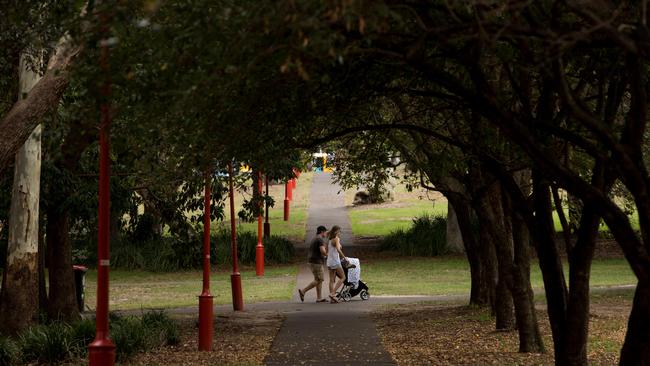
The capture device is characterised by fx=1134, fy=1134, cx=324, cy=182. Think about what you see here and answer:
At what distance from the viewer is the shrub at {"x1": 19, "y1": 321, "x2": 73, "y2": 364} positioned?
49.1 ft

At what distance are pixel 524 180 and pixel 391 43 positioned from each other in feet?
25.5

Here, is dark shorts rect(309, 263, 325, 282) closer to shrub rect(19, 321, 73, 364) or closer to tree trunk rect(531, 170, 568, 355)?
shrub rect(19, 321, 73, 364)

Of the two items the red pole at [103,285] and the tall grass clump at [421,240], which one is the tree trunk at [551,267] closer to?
the red pole at [103,285]

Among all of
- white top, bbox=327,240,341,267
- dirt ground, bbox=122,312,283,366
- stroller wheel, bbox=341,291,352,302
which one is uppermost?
white top, bbox=327,240,341,267

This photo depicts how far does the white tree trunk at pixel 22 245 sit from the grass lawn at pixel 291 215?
2645 cm

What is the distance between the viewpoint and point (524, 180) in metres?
16.0

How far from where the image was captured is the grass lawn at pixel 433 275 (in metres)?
29.3

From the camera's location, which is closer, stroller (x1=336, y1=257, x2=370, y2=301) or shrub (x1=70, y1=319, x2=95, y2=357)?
shrub (x1=70, y1=319, x2=95, y2=357)

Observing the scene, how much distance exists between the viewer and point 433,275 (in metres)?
33.9

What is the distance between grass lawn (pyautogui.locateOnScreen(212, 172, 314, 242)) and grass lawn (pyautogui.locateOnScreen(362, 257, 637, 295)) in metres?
8.08

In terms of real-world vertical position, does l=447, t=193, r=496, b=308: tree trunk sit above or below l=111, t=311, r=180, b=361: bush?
above

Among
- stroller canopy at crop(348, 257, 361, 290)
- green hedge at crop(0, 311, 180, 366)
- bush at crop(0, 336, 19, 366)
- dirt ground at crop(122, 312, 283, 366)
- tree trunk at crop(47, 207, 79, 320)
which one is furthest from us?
stroller canopy at crop(348, 257, 361, 290)

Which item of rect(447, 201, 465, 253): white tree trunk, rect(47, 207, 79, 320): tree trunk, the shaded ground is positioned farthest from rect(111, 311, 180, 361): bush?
rect(447, 201, 465, 253): white tree trunk

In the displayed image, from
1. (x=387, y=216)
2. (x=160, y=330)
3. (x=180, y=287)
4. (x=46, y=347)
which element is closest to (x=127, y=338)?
(x=46, y=347)
